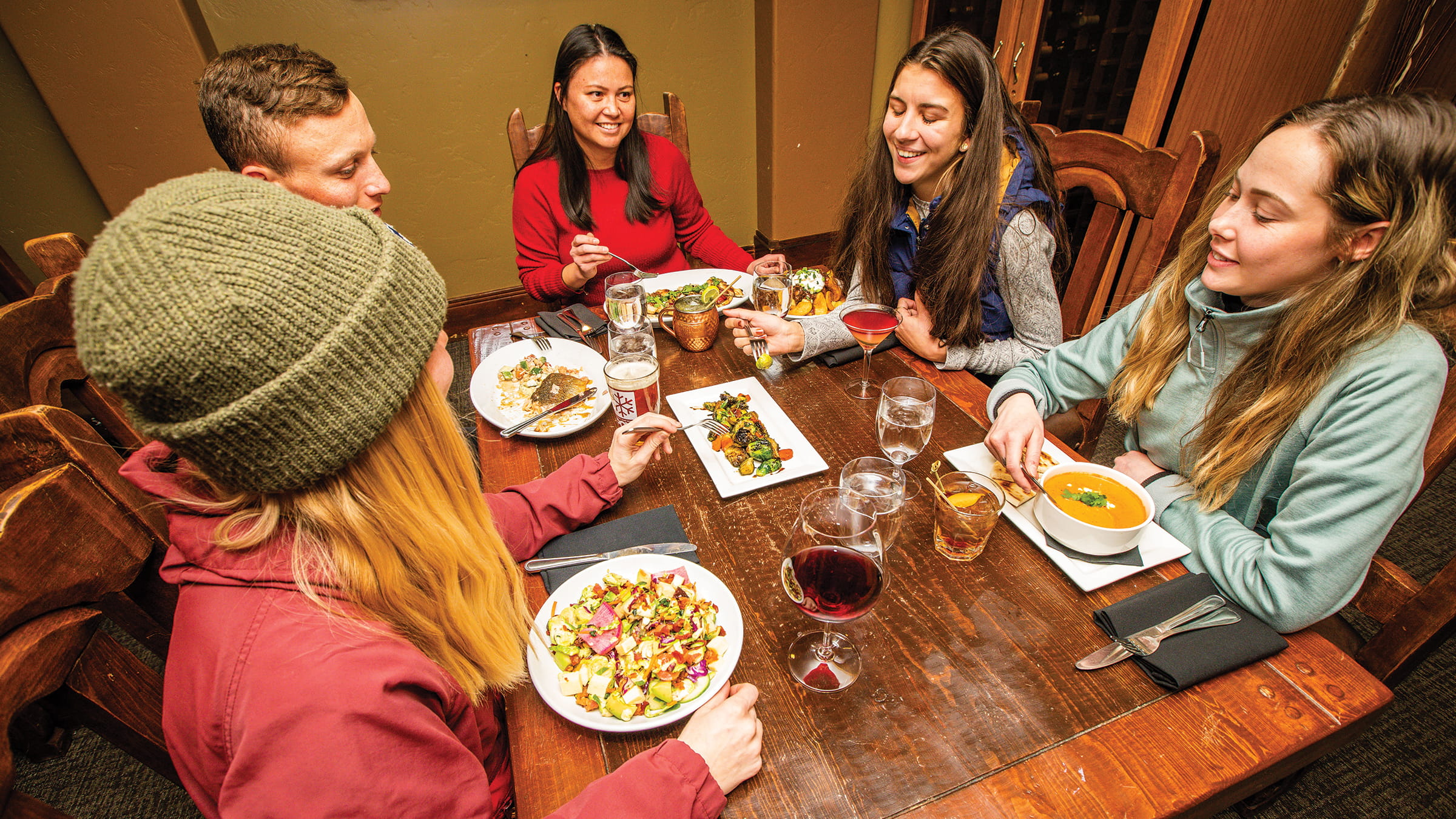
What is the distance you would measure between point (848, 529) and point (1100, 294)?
6.63ft

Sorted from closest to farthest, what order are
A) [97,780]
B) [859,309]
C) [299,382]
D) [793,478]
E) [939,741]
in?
1. [299,382]
2. [939,741]
3. [793,478]
4. [859,309]
5. [97,780]

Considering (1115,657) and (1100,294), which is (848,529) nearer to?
(1115,657)

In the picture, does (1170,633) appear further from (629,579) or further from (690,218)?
(690,218)

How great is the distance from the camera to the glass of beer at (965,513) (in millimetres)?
1018

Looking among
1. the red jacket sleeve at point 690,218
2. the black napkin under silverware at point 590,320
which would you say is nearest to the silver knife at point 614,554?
the black napkin under silverware at point 590,320

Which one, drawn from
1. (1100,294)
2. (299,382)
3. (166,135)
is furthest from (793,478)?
(166,135)

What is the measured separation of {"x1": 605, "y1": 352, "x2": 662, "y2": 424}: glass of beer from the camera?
1.32 metres

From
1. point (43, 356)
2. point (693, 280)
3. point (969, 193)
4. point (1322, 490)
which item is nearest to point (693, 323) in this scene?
point (693, 280)

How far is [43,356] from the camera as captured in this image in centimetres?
131

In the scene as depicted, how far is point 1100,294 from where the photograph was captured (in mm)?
2430

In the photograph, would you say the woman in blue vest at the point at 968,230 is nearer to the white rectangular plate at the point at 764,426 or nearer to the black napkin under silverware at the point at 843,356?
the black napkin under silverware at the point at 843,356

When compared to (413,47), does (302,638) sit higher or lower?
lower

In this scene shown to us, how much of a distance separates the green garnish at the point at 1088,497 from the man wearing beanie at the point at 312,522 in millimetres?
728

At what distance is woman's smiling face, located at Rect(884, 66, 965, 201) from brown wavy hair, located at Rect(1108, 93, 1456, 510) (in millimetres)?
715
